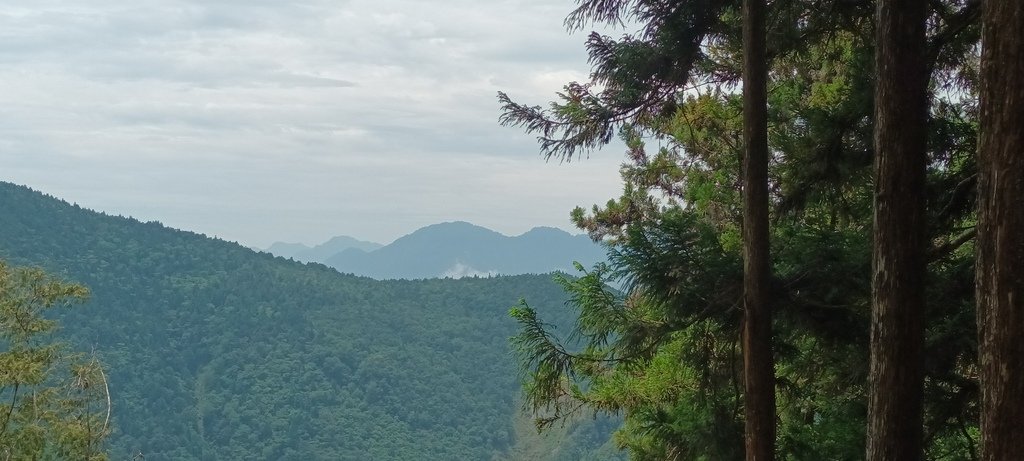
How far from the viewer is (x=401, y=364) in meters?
81.1

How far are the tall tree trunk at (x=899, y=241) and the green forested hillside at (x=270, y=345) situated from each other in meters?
59.3

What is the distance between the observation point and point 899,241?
12.4 ft

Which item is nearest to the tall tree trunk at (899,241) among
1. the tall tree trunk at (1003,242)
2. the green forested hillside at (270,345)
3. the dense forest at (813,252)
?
the dense forest at (813,252)

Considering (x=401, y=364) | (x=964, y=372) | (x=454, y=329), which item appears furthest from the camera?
(x=454, y=329)

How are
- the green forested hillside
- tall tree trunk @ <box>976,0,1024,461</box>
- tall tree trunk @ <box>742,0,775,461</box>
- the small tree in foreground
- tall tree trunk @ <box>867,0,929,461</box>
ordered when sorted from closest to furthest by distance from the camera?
tall tree trunk @ <box>976,0,1024,461</box>
tall tree trunk @ <box>867,0,929,461</box>
tall tree trunk @ <box>742,0,775,461</box>
the small tree in foreground
the green forested hillside

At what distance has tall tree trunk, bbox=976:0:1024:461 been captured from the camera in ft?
9.12

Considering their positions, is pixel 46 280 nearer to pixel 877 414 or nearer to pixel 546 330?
pixel 546 330

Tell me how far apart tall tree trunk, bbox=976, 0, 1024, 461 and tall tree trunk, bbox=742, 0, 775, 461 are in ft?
6.31

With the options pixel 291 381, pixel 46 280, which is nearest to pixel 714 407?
pixel 46 280

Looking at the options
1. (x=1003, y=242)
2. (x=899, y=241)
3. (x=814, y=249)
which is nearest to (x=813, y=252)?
(x=814, y=249)

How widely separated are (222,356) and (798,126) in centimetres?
7840

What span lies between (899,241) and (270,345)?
81.4m

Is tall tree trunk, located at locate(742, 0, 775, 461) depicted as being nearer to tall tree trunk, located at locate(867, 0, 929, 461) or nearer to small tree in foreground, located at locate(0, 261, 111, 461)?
tall tree trunk, located at locate(867, 0, 929, 461)

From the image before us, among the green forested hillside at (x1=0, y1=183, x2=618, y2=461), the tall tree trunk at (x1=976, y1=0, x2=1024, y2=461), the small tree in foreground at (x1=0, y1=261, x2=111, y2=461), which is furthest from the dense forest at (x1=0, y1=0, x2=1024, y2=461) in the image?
the green forested hillside at (x1=0, y1=183, x2=618, y2=461)
